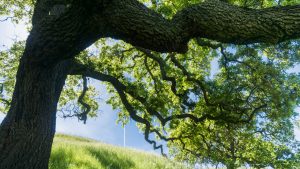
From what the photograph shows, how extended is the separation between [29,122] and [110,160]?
8.10 metres

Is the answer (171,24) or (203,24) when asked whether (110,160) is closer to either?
(171,24)

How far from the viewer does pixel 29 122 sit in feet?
31.9

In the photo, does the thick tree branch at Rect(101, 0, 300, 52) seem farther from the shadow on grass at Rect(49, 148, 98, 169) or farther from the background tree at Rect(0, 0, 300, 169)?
the shadow on grass at Rect(49, 148, 98, 169)

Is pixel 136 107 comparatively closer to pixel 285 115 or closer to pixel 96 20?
pixel 285 115

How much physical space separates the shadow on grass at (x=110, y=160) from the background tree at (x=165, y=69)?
80.3 inches

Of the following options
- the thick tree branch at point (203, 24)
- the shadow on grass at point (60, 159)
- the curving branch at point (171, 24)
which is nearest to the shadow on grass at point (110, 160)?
the shadow on grass at point (60, 159)

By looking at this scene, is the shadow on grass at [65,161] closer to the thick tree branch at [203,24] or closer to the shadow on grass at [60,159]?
the shadow on grass at [60,159]

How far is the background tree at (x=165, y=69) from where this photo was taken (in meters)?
7.94

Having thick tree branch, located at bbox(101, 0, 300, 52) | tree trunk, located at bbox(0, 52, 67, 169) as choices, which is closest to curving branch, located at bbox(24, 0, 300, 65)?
thick tree branch, located at bbox(101, 0, 300, 52)

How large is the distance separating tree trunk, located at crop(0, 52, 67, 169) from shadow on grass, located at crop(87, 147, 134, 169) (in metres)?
6.62

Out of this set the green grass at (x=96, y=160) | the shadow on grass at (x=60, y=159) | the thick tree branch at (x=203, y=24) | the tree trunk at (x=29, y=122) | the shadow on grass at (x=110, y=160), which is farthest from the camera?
the shadow on grass at (x=110, y=160)

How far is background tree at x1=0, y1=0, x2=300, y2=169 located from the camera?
794cm

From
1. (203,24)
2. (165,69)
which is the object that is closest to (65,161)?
(165,69)

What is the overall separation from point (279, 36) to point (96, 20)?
3.98m
